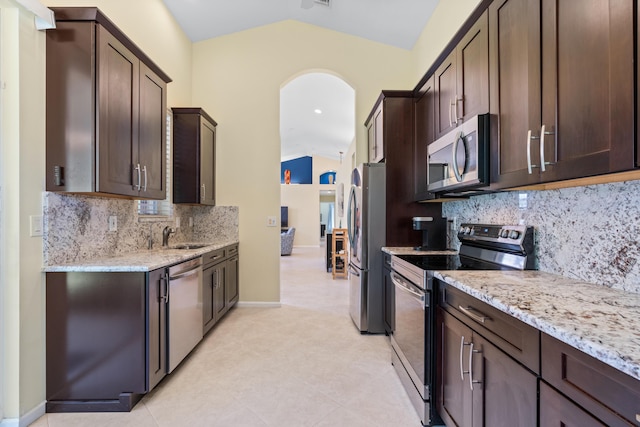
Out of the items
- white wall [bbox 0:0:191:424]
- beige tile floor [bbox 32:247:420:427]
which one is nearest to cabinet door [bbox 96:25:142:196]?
white wall [bbox 0:0:191:424]

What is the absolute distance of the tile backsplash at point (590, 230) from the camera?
49.6 inches

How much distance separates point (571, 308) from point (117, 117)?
8.16 feet

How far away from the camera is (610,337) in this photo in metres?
0.76

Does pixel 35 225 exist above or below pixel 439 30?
below

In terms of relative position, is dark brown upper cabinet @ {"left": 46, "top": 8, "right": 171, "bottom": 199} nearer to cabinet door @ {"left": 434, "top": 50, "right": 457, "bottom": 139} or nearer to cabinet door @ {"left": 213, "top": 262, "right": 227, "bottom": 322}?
cabinet door @ {"left": 213, "top": 262, "right": 227, "bottom": 322}

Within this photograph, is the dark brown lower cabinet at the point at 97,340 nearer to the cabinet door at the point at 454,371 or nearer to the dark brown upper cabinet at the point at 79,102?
the dark brown upper cabinet at the point at 79,102

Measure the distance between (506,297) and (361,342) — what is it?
2.07 metres

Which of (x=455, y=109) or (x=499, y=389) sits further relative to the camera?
(x=455, y=109)

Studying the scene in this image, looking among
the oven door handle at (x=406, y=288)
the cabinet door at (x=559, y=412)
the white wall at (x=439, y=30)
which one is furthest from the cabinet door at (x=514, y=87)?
the white wall at (x=439, y=30)

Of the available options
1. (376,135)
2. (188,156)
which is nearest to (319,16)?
(376,135)

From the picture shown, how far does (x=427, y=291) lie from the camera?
1.78 m

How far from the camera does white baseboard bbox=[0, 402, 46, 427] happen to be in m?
1.74

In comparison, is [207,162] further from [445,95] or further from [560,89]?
[560,89]

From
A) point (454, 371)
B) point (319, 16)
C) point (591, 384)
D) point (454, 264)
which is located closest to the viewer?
point (591, 384)
